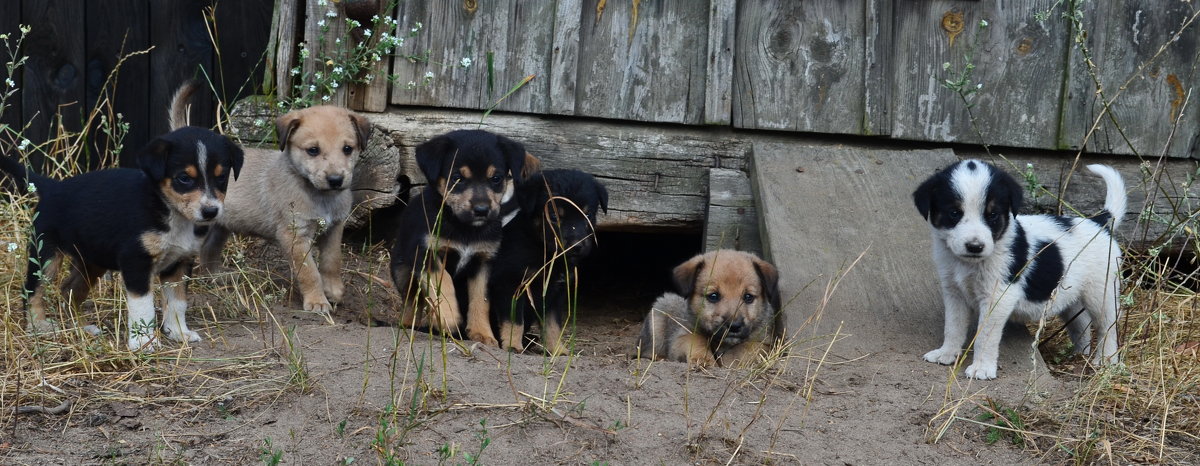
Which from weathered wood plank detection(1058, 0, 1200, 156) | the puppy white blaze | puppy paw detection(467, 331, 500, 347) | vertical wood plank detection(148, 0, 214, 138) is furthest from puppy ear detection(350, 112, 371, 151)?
weathered wood plank detection(1058, 0, 1200, 156)

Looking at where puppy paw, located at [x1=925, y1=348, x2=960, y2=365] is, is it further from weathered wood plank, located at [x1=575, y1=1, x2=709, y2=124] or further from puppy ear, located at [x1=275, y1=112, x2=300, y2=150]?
puppy ear, located at [x1=275, y1=112, x2=300, y2=150]

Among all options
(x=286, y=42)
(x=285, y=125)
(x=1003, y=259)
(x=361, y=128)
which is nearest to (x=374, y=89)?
(x=286, y=42)

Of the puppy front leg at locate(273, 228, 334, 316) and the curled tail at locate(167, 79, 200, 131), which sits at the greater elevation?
the curled tail at locate(167, 79, 200, 131)

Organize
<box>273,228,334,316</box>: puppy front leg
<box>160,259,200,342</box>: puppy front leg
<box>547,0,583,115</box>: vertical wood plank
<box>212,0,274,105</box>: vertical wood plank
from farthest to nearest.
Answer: <box>212,0,274,105</box>: vertical wood plank < <box>547,0,583,115</box>: vertical wood plank < <box>273,228,334,316</box>: puppy front leg < <box>160,259,200,342</box>: puppy front leg

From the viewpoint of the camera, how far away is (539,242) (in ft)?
21.2

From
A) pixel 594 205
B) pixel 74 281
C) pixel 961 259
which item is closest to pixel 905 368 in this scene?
pixel 961 259

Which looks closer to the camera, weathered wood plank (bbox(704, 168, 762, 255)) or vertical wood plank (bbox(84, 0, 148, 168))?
weathered wood plank (bbox(704, 168, 762, 255))

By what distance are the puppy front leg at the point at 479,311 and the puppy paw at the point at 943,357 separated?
2.37 meters

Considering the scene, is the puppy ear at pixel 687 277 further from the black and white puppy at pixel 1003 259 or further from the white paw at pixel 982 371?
the white paw at pixel 982 371

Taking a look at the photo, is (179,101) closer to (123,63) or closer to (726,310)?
(123,63)

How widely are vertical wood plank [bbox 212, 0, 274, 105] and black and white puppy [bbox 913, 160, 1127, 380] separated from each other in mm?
5748

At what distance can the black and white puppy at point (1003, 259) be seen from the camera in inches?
202

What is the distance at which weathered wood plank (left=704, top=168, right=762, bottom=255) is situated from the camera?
690cm

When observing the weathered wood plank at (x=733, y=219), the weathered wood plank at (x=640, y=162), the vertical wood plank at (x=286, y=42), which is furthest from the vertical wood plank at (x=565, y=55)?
the vertical wood plank at (x=286, y=42)
